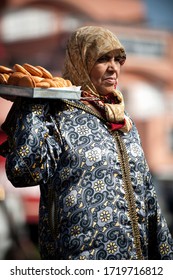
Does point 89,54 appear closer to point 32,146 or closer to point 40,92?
point 40,92

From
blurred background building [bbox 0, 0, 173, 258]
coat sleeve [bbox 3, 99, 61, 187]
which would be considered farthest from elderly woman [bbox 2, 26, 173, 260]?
blurred background building [bbox 0, 0, 173, 258]

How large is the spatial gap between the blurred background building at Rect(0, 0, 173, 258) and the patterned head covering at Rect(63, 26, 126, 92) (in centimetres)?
681

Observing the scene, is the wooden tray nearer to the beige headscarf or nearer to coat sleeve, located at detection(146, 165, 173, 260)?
the beige headscarf

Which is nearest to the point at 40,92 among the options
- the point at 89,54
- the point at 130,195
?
the point at 89,54

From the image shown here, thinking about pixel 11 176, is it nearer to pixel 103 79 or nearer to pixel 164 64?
pixel 103 79

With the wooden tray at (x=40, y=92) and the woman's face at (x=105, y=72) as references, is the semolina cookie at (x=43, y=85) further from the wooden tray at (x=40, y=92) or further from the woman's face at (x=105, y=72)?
the woman's face at (x=105, y=72)

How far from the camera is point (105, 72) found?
3990 mm

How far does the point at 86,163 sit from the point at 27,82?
0.38 m

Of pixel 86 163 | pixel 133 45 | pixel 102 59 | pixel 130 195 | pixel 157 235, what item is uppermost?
pixel 133 45

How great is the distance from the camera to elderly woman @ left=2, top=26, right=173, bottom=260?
381 centimetres

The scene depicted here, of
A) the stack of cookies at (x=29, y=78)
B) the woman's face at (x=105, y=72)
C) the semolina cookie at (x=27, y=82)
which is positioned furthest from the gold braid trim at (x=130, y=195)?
the semolina cookie at (x=27, y=82)

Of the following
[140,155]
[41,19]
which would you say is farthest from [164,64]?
[140,155]

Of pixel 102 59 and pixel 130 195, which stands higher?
pixel 102 59
